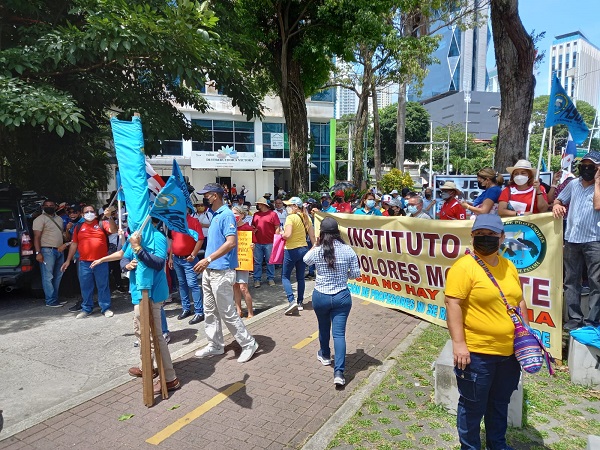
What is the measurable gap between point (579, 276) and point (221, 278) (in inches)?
164

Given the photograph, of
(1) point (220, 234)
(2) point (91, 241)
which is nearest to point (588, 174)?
(1) point (220, 234)

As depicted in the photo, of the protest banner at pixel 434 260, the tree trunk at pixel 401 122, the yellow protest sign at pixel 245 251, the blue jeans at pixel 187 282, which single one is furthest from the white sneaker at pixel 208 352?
the tree trunk at pixel 401 122

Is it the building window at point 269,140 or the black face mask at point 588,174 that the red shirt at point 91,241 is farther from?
the building window at point 269,140

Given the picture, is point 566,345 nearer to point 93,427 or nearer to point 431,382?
point 431,382

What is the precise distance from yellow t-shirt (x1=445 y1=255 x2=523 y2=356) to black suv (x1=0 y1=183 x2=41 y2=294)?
7.84 m

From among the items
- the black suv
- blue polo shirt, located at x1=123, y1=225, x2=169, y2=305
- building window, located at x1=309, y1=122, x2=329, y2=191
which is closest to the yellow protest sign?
blue polo shirt, located at x1=123, y1=225, x2=169, y2=305

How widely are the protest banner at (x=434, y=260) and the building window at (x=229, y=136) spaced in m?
27.1

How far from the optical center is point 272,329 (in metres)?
6.68

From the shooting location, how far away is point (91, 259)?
24.7ft

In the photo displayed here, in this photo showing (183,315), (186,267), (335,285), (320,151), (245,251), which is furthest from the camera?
(320,151)

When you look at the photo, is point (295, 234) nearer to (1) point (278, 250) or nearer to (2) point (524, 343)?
(1) point (278, 250)

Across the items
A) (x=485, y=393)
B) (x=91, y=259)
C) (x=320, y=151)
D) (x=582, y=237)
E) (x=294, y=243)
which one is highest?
(x=320, y=151)

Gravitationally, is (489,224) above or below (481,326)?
above

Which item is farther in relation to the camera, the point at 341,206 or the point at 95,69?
the point at 341,206
